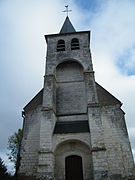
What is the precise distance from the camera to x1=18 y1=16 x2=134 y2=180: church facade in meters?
9.71

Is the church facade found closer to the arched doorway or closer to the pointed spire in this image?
the arched doorway

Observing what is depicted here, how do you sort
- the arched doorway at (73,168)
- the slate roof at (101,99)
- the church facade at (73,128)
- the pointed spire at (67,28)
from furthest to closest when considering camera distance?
1. the pointed spire at (67,28)
2. the slate roof at (101,99)
3. the arched doorway at (73,168)
4. the church facade at (73,128)

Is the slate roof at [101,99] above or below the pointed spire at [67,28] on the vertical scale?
below

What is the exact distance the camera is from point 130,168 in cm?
1008

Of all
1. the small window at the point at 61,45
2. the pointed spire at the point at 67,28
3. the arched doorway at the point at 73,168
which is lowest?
the arched doorway at the point at 73,168

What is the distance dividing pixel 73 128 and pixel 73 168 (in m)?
2.31

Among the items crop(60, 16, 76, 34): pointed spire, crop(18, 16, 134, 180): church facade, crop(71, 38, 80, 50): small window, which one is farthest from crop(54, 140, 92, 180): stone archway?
crop(60, 16, 76, 34): pointed spire

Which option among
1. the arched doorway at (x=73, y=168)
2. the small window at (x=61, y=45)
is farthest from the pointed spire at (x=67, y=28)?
→ the arched doorway at (x=73, y=168)

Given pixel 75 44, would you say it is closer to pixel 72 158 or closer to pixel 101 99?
pixel 101 99

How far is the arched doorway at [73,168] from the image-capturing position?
10.1 meters

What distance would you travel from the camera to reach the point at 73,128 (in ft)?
35.2

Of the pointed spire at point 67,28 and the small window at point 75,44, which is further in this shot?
the pointed spire at point 67,28

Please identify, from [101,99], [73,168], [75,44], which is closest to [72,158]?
[73,168]

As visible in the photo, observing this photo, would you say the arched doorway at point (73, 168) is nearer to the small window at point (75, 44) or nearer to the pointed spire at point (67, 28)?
the small window at point (75, 44)
